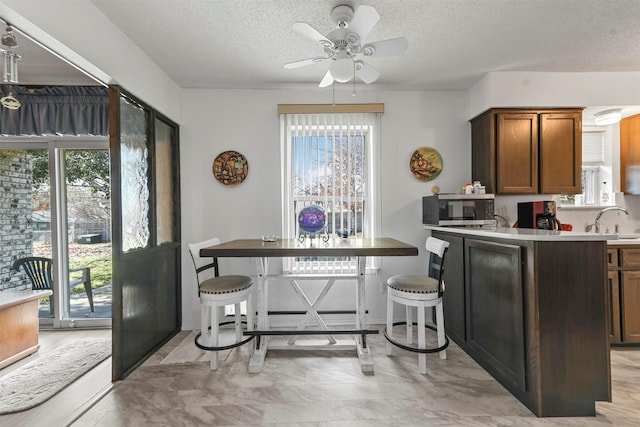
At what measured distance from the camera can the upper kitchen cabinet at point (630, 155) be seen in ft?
10.5

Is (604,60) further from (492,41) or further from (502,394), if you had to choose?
(502,394)

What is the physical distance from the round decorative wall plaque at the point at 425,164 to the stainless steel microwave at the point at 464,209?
1.77 feet

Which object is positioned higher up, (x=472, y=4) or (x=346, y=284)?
(x=472, y=4)

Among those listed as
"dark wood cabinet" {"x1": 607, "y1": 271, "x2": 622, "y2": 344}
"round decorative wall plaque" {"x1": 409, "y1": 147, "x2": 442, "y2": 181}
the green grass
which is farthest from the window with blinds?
"dark wood cabinet" {"x1": 607, "y1": 271, "x2": 622, "y2": 344}

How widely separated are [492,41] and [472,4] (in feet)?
1.96

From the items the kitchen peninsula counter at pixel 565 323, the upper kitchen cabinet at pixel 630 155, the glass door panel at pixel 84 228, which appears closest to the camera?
the kitchen peninsula counter at pixel 565 323

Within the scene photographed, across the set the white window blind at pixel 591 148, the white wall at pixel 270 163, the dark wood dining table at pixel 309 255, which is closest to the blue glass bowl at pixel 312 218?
the dark wood dining table at pixel 309 255

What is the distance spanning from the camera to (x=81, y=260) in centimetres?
340

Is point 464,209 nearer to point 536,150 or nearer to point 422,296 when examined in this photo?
point 536,150

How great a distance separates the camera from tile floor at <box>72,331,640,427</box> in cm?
184

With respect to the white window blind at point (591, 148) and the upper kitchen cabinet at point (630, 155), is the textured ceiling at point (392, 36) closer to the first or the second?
the upper kitchen cabinet at point (630, 155)

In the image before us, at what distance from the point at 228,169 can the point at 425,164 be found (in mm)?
2182

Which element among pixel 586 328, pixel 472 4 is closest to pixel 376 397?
pixel 586 328

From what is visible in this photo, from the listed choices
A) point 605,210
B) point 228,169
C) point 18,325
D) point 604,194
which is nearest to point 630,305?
point 605,210
